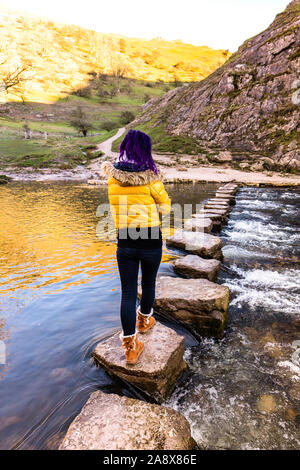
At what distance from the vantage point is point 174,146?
111ft

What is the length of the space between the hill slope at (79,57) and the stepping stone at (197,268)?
302ft

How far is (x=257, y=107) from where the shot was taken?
31.3m

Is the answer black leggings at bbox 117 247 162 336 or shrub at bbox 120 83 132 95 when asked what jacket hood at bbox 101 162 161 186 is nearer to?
black leggings at bbox 117 247 162 336

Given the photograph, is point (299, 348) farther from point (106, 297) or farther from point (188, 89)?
point (188, 89)

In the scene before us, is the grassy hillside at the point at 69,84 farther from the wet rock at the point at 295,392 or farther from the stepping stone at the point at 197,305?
the wet rock at the point at 295,392

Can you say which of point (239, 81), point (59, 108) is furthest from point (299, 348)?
point (59, 108)

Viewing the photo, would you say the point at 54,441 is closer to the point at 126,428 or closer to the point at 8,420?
the point at 8,420

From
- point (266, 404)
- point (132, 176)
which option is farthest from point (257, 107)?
point (266, 404)

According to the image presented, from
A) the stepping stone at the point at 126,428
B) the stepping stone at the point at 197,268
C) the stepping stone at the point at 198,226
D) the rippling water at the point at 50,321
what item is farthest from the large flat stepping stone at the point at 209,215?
the stepping stone at the point at 126,428

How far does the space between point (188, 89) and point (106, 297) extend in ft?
168

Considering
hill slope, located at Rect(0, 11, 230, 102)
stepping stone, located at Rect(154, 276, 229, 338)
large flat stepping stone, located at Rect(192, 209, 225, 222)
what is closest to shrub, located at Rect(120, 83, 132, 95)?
hill slope, located at Rect(0, 11, 230, 102)

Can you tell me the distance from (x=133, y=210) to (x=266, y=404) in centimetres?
238
